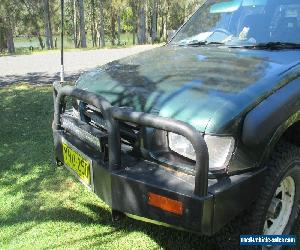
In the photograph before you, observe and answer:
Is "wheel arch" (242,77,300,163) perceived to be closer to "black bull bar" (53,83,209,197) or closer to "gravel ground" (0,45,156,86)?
"black bull bar" (53,83,209,197)

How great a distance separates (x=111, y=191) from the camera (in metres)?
2.69

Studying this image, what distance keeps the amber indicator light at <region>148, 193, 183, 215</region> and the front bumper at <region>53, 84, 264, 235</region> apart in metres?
0.02

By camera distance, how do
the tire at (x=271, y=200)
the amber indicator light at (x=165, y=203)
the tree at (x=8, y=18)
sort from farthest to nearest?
the tree at (x=8, y=18), the tire at (x=271, y=200), the amber indicator light at (x=165, y=203)

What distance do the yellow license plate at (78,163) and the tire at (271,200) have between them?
3.31ft

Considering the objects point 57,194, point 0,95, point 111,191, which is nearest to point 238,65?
point 111,191

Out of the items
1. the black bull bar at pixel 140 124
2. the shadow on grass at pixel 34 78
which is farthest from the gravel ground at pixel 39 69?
the black bull bar at pixel 140 124

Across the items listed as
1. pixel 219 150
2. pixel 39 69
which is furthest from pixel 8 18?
pixel 219 150

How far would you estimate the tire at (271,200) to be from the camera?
264cm

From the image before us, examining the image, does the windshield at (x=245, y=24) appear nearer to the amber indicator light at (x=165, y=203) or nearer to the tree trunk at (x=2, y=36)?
the amber indicator light at (x=165, y=203)

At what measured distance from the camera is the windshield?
374cm

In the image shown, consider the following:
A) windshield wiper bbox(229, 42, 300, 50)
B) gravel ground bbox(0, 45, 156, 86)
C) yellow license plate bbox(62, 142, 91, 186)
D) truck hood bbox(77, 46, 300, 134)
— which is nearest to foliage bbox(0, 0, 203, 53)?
gravel ground bbox(0, 45, 156, 86)

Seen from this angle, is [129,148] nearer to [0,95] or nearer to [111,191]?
[111,191]

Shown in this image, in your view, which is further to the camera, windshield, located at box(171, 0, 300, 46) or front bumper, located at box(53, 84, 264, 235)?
windshield, located at box(171, 0, 300, 46)

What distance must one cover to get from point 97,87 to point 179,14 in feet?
165
